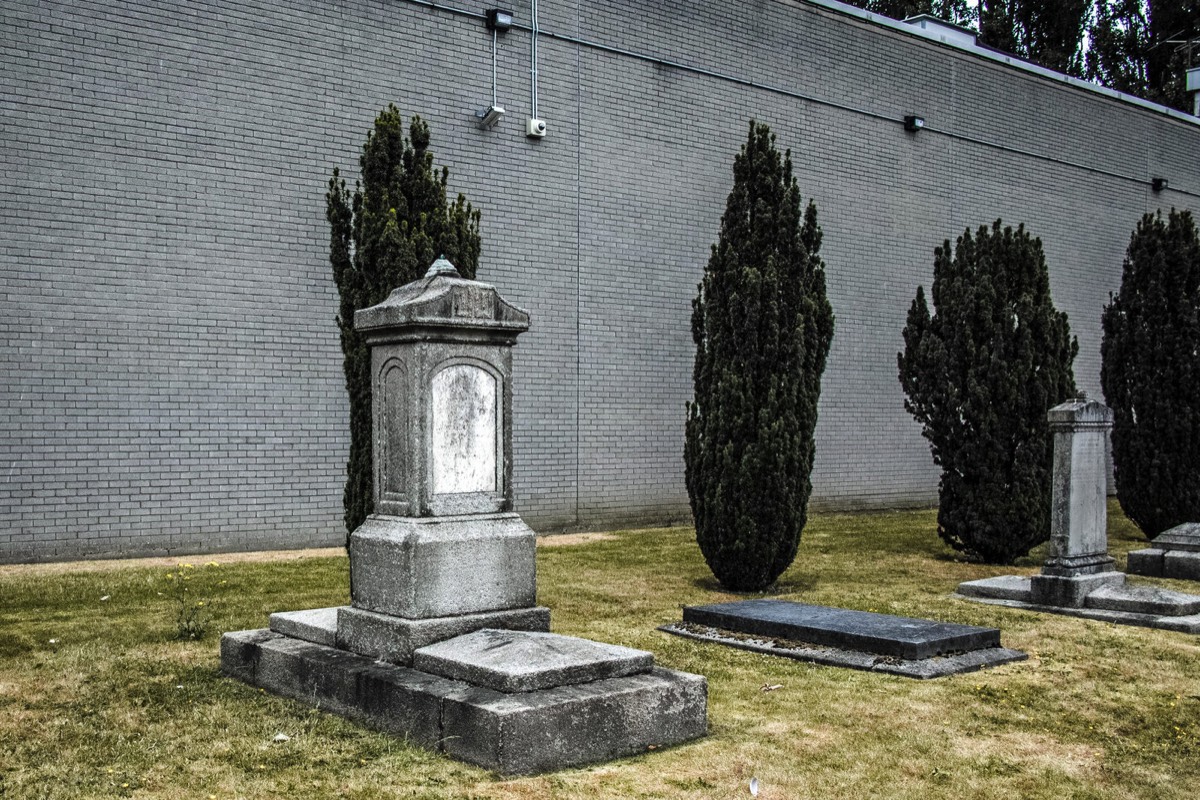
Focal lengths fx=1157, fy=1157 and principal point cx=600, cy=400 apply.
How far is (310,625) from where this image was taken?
6.18 meters

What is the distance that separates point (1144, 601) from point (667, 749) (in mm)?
5250

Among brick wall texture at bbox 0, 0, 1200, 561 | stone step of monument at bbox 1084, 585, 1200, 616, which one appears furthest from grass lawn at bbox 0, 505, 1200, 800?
brick wall texture at bbox 0, 0, 1200, 561

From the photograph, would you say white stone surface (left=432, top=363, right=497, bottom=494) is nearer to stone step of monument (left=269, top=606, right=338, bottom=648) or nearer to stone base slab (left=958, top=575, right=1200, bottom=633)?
stone step of monument (left=269, top=606, right=338, bottom=648)

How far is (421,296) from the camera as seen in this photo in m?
5.76

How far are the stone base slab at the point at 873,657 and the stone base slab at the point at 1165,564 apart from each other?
454cm

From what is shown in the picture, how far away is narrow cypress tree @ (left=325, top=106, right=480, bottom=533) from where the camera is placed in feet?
27.0

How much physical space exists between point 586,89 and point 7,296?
22.8 ft

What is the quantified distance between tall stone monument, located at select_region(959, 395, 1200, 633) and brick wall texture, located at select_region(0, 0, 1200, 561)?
5.96m

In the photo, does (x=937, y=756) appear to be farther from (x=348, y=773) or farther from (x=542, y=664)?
(x=348, y=773)

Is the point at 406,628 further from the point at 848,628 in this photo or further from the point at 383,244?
the point at 383,244

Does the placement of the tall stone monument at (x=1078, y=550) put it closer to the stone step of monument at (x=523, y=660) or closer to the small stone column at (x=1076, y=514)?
the small stone column at (x=1076, y=514)

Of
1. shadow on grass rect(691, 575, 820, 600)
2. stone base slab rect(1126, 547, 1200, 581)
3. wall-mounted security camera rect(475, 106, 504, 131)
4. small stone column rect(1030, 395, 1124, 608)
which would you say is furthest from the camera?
wall-mounted security camera rect(475, 106, 504, 131)

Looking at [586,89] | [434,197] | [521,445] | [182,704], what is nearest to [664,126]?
Answer: [586,89]

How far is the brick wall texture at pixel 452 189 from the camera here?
10.5 m
